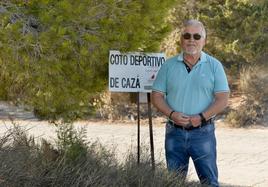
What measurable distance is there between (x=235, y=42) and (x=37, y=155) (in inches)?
461

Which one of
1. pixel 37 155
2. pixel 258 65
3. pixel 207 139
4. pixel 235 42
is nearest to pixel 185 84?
pixel 207 139

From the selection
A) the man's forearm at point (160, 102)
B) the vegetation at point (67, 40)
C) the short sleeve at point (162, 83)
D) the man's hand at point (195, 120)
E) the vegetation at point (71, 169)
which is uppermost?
the vegetation at point (67, 40)

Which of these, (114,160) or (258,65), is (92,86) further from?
(258,65)

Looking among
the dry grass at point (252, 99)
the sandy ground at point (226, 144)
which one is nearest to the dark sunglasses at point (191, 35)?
the sandy ground at point (226, 144)

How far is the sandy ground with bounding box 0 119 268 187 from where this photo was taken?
952 centimetres

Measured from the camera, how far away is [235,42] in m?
17.0

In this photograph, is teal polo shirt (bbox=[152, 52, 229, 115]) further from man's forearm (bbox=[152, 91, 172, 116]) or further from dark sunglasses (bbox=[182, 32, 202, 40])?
dark sunglasses (bbox=[182, 32, 202, 40])

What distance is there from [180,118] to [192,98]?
0.23 metres

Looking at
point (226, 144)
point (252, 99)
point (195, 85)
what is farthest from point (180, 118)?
point (252, 99)

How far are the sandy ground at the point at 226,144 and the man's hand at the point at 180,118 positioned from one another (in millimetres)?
1555

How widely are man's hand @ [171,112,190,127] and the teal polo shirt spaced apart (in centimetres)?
7

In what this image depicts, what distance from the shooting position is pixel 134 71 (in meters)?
6.55

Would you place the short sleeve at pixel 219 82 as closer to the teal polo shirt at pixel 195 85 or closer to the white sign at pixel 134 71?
the teal polo shirt at pixel 195 85

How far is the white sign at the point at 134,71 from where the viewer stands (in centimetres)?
640
